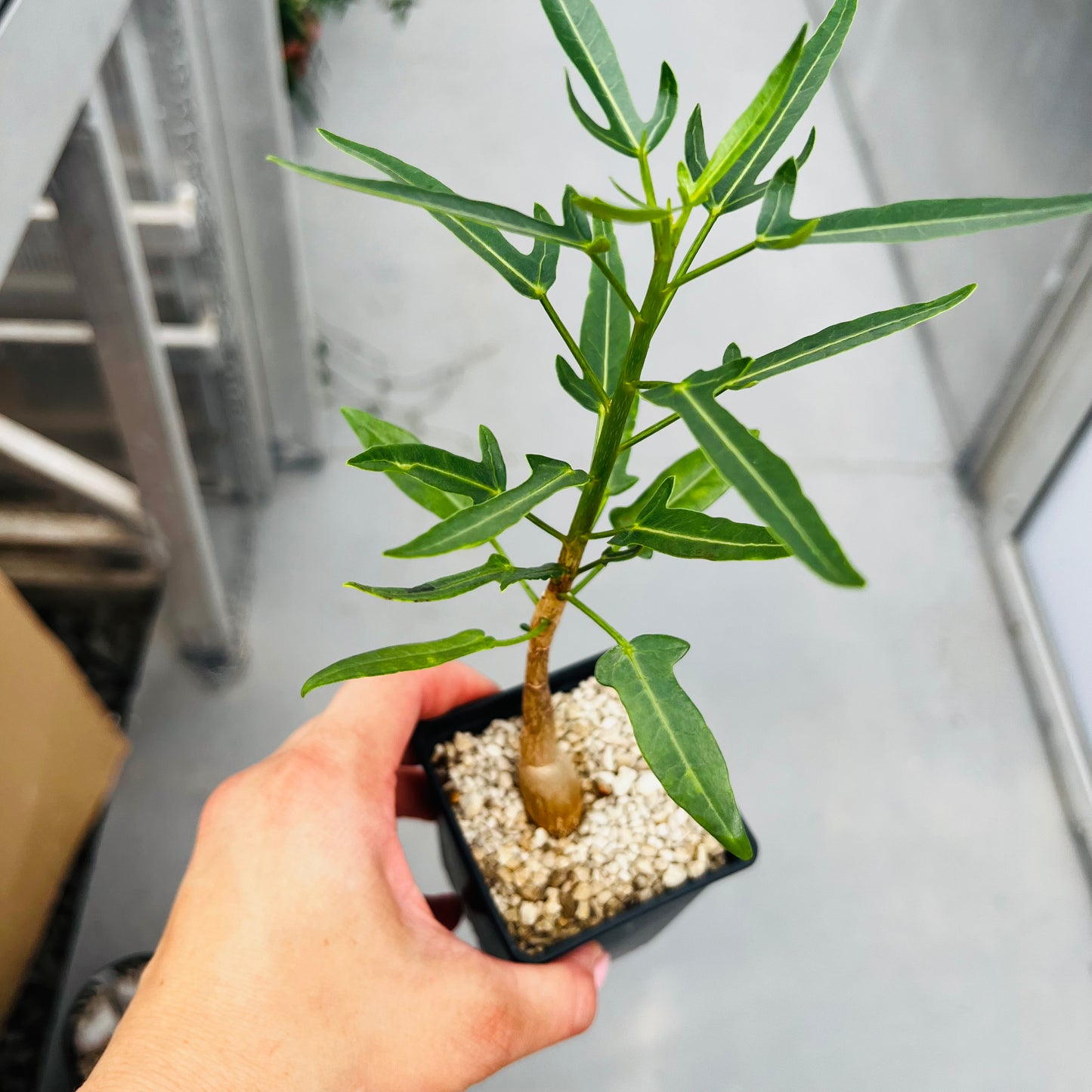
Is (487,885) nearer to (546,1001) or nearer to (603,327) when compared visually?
(546,1001)

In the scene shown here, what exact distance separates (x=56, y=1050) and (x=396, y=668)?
3.04 ft

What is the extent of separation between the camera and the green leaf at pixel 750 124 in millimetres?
324

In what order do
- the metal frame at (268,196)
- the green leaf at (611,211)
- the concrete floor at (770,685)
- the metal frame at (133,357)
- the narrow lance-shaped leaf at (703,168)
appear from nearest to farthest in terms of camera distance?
1. the green leaf at (611,211)
2. the narrow lance-shaped leaf at (703,168)
3. the metal frame at (133,357)
4. the metal frame at (268,196)
5. the concrete floor at (770,685)

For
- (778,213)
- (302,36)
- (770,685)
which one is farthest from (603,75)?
(302,36)

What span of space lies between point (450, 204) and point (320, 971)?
0.47 metres

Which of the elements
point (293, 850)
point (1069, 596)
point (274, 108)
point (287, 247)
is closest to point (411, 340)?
point (287, 247)

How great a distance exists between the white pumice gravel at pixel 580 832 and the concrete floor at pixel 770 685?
51 centimetres

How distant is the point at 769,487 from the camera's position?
33cm

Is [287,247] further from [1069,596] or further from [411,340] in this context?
[1069,596]

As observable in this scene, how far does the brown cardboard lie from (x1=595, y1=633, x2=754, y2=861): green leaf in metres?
0.59

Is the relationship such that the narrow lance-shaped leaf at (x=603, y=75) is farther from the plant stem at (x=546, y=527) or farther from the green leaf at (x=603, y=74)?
the plant stem at (x=546, y=527)

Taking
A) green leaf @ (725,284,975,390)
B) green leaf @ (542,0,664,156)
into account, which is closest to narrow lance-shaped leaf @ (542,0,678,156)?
green leaf @ (542,0,664,156)

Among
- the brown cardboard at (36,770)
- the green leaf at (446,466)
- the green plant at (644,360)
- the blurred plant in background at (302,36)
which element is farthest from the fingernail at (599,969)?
the blurred plant in background at (302,36)

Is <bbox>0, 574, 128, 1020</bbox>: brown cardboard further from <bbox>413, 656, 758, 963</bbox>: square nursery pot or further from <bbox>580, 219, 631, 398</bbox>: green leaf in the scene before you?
<bbox>580, 219, 631, 398</bbox>: green leaf
